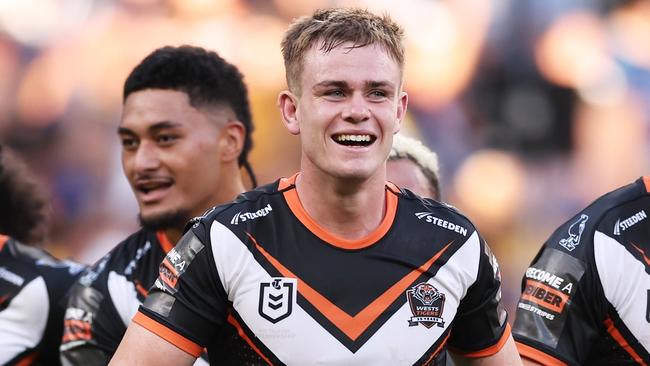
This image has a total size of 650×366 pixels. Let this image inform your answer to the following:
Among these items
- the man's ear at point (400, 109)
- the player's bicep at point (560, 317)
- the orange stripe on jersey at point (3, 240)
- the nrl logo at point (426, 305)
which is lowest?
the player's bicep at point (560, 317)

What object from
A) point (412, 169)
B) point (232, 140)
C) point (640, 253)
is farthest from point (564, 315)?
point (232, 140)

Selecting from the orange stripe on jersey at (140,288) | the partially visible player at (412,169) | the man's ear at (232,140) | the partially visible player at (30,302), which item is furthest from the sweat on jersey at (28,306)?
the partially visible player at (412,169)

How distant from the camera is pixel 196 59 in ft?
16.3

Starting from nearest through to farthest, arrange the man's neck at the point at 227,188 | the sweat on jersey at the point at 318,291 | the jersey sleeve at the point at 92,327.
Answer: the sweat on jersey at the point at 318,291 < the jersey sleeve at the point at 92,327 < the man's neck at the point at 227,188

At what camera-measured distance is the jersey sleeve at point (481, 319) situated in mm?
3311

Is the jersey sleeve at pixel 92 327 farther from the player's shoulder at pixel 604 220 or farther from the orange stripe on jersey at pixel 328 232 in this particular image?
the player's shoulder at pixel 604 220

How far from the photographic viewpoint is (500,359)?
131 inches

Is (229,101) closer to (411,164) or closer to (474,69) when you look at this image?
(411,164)

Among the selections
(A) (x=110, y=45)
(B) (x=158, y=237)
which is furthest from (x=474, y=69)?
(B) (x=158, y=237)

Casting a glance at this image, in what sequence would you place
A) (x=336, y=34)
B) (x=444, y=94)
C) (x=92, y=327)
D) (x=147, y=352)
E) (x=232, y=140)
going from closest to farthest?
(x=147, y=352)
(x=336, y=34)
(x=92, y=327)
(x=232, y=140)
(x=444, y=94)

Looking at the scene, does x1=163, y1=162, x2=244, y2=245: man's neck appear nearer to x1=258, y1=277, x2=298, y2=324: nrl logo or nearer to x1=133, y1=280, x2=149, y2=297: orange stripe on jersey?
x1=133, y1=280, x2=149, y2=297: orange stripe on jersey

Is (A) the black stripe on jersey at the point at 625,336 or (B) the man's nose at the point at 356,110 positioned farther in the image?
(A) the black stripe on jersey at the point at 625,336

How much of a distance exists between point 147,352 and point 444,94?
7083 millimetres

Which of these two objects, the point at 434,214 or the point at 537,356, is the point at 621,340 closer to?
the point at 537,356
